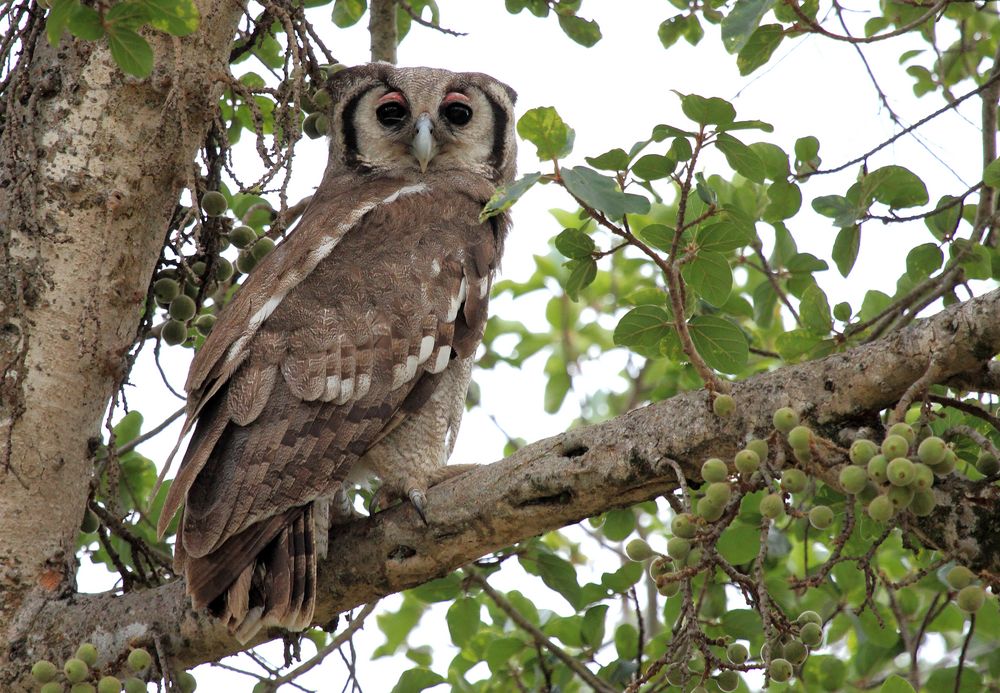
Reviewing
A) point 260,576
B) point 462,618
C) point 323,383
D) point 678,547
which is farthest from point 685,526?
point 462,618

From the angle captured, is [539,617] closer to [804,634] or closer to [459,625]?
[459,625]

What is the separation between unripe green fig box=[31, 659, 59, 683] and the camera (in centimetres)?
238

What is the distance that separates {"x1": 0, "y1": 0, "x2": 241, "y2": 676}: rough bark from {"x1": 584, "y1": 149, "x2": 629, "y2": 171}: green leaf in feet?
3.73

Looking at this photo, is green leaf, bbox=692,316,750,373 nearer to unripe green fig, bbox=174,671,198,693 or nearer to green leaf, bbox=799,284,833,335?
green leaf, bbox=799,284,833,335

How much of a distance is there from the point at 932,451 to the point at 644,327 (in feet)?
3.24

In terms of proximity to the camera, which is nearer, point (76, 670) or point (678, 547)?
point (678, 547)

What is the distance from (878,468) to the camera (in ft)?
5.60

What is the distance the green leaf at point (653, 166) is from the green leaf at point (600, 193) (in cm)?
23

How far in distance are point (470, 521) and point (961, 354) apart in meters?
Result: 1.09

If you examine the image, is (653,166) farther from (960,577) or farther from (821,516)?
(960,577)

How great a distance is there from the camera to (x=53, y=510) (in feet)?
8.84

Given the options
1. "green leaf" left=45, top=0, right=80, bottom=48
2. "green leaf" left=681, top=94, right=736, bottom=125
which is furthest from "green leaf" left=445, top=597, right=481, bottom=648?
"green leaf" left=45, top=0, right=80, bottom=48

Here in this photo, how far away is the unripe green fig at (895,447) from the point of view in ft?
5.57

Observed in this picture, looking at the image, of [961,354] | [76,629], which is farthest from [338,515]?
[961,354]
